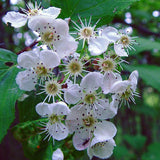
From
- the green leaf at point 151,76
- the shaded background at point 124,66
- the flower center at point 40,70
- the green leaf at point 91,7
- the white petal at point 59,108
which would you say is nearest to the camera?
the white petal at point 59,108

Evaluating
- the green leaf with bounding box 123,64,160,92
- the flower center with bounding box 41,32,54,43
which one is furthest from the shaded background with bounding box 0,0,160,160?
the flower center with bounding box 41,32,54,43

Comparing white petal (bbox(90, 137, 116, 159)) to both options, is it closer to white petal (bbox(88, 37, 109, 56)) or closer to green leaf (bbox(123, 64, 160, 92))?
A: white petal (bbox(88, 37, 109, 56))

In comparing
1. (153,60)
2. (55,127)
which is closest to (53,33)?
(55,127)

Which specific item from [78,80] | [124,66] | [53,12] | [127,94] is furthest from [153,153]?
Result: [53,12]

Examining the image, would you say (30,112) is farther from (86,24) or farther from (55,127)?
(86,24)

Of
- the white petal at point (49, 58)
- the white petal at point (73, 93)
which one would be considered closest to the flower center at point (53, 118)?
the white petal at point (73, 93)

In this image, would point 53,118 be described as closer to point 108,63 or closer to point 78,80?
point 78,80

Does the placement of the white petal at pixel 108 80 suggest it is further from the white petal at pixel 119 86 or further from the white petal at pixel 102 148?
the white petal at pixel 102 148
